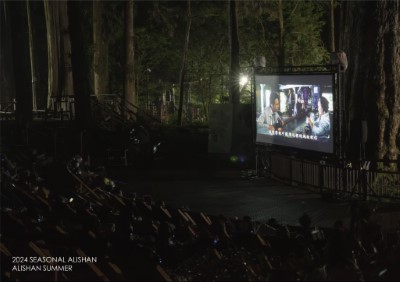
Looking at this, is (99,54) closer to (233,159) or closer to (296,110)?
(233,159)

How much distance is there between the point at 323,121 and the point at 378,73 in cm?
204

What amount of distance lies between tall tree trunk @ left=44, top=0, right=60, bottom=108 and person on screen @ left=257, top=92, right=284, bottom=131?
Result: 62.2ft

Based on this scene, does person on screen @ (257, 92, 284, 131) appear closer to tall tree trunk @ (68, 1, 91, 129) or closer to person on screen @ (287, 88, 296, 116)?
person on screen @ (287, 88, 296, 116)

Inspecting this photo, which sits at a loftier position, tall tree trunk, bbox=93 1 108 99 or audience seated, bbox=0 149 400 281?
tall tree trunk, bbox=93 1 108 99

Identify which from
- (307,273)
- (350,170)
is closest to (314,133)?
(350,170)

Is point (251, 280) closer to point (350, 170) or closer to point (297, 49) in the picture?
point (350, 170)

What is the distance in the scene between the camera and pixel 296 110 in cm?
1541

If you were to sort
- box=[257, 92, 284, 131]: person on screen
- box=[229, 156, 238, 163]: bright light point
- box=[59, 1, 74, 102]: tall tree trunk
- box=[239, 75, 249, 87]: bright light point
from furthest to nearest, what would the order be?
box=[59, 1, 74, 102]: tall tree trunk → box=[239, 75, 249, 87]: bright light point → box=[229, 156, 238, 163]: bright light point → box=[257, 92, 284, 131]: person on screen

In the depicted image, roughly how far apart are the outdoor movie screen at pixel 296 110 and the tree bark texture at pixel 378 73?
116cm

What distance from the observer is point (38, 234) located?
267 inches

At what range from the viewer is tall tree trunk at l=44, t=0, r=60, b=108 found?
34062mm

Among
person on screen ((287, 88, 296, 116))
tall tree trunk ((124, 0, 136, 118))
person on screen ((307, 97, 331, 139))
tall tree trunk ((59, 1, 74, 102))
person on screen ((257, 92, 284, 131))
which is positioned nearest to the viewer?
person on screen ((307, 97, 331, 139))

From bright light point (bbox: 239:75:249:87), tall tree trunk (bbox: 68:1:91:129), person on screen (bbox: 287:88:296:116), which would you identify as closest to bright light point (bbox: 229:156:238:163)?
person on screen (bbox: 287:88:296:116)

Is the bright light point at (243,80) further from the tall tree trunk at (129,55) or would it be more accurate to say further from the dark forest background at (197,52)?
the tall tree trunk at (129,55)
